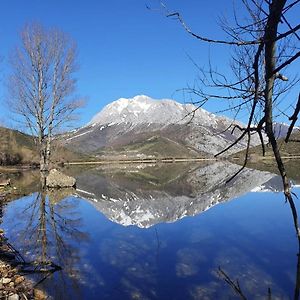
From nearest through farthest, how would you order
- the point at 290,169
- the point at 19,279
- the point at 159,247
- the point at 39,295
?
the point at 39,295, the point at 19,279, the point at 159,247, the point at 290,169

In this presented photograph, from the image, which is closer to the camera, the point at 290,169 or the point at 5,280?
the point at 5,280

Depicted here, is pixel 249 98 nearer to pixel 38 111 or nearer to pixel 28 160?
pixel 38 111

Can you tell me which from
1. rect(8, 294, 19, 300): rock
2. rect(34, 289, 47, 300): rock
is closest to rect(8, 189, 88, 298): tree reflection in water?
rect(34, 289, 47, 300): rock

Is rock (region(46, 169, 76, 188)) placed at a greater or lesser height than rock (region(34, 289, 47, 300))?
greater

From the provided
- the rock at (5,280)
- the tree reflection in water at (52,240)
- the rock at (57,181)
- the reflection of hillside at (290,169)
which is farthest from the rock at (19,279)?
the reflection of hillside at (290,169)

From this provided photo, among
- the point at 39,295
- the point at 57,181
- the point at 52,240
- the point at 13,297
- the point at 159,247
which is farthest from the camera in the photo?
the point at 57,181


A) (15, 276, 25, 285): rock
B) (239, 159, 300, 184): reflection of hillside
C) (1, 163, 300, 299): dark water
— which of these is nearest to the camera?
(15, 276, 25, 285): rock

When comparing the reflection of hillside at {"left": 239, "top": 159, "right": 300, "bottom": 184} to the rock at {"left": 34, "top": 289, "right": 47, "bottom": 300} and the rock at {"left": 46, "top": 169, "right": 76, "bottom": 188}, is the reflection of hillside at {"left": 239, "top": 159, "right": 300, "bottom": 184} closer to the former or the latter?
the rock at {"left": 46, "top": 169, "right": 76, "bottom": 188}

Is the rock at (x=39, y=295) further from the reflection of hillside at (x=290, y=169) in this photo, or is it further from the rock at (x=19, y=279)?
the reflection of hillside at (x=290, y=169)

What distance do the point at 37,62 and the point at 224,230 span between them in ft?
109

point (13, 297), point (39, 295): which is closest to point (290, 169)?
point (39, 295)

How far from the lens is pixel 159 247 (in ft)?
34.9

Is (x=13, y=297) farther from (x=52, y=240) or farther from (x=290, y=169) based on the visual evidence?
A: (x=290, y=169)

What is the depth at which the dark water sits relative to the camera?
7.51m
